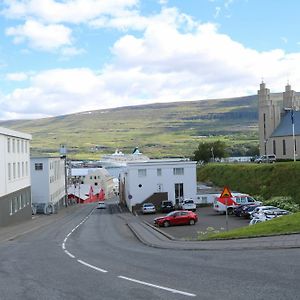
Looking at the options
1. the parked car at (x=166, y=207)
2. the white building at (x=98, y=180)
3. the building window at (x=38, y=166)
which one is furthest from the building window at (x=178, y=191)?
the white building at (x=98, y=180)

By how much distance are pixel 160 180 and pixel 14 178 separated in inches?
726

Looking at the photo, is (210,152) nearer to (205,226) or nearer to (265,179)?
(265,179)

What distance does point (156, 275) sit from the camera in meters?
14.1

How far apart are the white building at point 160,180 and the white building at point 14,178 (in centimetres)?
1324

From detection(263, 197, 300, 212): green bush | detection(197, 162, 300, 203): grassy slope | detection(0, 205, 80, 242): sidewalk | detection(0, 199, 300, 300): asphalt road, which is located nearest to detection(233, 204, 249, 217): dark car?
detection(263, 197, 300, 212): green bush

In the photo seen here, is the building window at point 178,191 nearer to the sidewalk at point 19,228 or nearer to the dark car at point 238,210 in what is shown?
the sidewalk at point 19,228

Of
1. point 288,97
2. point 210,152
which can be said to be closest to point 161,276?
point 288,97

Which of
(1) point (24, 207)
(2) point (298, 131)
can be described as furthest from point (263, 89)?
(1) point (24, 207)

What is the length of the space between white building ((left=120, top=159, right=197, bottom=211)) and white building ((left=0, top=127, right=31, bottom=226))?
1324 cm

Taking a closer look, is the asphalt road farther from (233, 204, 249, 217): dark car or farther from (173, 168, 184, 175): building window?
(173, 168, 184, 175): building window

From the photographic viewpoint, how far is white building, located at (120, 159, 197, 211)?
66.7m

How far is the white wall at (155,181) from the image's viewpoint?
66688mm

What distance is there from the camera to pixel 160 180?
220 ft

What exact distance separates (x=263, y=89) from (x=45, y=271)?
277ft
